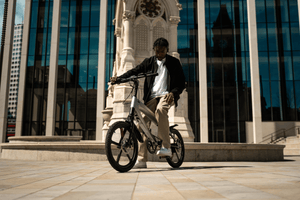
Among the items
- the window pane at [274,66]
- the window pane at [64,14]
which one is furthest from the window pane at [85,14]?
the window pane at [274,66]

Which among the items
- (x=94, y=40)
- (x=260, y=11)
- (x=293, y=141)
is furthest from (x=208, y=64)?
(x=94, y=40)

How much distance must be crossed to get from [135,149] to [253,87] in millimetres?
22192

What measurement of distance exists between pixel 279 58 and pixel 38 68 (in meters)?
23.7

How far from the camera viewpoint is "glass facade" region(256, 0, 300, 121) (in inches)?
989

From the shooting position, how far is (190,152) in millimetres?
7195

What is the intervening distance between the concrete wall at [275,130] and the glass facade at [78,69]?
1467cm

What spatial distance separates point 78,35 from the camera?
27.2 metres

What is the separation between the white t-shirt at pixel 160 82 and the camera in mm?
4668

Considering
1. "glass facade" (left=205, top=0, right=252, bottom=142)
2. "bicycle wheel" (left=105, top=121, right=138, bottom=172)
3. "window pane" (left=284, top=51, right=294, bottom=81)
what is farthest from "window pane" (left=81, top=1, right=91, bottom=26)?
"bicycle wheel" (left=105, top=121, right=138, bottom=172)

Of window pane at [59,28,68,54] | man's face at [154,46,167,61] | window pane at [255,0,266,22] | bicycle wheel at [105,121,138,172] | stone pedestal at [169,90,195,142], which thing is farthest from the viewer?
window pane at [59,28,68,54]

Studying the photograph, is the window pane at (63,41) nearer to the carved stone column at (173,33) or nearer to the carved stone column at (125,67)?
the carved stone column at (125,67)

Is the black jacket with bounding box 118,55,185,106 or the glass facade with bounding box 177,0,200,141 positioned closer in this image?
the black jacket with bounding box 118,55,185,106

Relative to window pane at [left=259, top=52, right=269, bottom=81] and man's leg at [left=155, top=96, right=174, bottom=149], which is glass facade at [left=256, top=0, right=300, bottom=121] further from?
man's leg at [left=155, top=96, right=174, bottom=149]

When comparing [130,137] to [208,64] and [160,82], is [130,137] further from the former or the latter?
[208,64]
